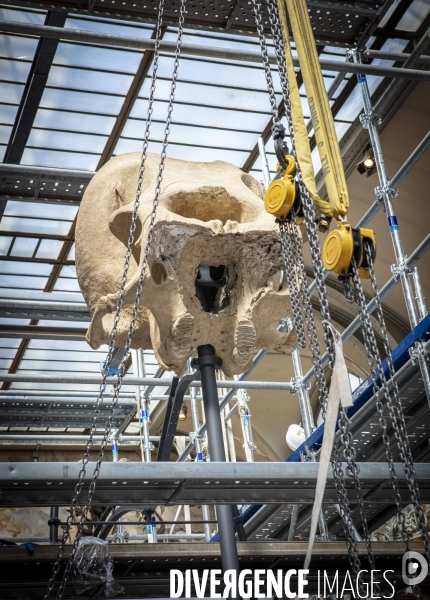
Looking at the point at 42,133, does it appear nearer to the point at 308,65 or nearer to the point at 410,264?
the point at 410,264

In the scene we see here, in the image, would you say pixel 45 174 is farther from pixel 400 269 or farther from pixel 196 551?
pixel 196 551

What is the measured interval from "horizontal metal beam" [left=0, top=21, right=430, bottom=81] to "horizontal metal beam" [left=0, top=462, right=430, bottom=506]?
10.3 feet

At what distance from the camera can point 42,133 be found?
433 inches

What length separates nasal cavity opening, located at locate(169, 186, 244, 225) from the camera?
562 cm

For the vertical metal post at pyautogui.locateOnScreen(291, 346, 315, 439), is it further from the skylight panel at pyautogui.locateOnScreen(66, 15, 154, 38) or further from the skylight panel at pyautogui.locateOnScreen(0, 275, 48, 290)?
the skylight panel at pyautogui.locateOnScreen(0, 275, 48, 290)

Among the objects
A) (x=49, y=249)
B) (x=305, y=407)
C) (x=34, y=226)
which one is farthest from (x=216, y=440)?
(x=49, y=249)

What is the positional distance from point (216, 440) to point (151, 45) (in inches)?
126

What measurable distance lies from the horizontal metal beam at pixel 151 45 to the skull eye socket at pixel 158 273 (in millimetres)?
1997

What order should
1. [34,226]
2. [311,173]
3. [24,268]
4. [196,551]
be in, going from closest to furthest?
[311,173], [196,551], [34,226], [24,268]

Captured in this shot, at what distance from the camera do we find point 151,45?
698 centimetres

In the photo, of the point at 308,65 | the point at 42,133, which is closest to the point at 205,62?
the point at 42,133

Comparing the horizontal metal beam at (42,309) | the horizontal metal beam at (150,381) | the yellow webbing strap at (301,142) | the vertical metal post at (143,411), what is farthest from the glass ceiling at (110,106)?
the yellow webbing strap at (301,142)

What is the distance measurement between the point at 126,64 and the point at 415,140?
169 inches

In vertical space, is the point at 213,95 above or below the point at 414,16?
below
